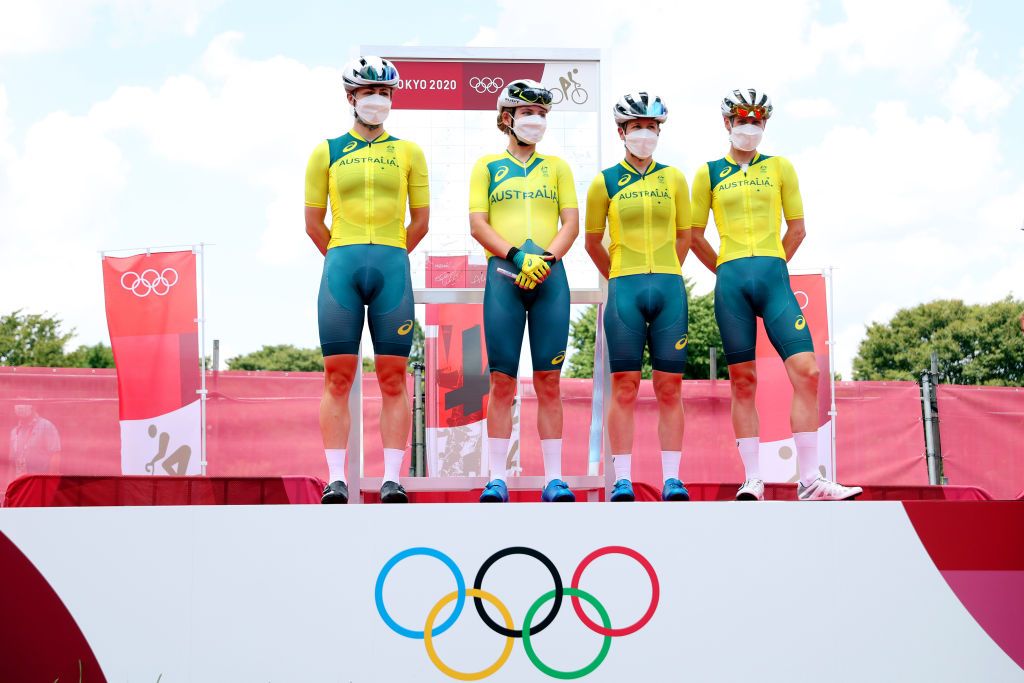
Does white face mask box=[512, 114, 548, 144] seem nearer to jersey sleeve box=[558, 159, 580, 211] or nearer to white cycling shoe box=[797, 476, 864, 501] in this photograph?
jersey sleeve box=[558, 159, 580, 211]

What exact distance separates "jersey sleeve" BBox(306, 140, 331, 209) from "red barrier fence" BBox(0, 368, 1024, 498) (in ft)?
17.8

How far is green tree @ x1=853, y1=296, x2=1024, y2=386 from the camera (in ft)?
117

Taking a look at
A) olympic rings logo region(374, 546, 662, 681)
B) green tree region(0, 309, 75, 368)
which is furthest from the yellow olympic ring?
green tree region(0, 309, 75, 368)

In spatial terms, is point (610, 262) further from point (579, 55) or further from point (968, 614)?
point (968, 614)

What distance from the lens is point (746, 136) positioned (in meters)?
4.65

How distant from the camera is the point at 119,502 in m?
4.22

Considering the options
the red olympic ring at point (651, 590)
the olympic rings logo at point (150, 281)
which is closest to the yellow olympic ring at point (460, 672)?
the red olympic ring at point (651, 590)

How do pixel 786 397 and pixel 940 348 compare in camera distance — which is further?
pixel 940 348

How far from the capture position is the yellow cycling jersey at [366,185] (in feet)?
14.2

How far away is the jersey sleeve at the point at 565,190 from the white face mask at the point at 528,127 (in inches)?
7.4

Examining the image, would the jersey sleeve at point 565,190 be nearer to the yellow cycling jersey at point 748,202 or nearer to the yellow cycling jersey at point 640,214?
the yellow cycling jersey at point 640,214

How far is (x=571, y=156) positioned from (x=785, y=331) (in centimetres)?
163

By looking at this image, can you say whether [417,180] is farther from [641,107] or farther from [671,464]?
[671,464]

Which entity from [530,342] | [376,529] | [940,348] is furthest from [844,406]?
[940,348]
